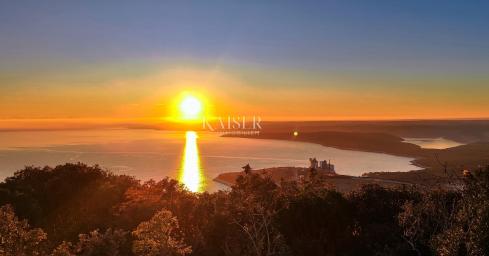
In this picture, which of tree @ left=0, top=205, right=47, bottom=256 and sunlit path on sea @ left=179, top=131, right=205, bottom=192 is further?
sunlit path on sea @ left=179, top=131, right=205, bottom=192

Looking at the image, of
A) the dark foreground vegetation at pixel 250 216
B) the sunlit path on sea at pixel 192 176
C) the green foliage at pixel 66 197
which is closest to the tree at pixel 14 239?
the dark foreground vegetation at pixel 250 216

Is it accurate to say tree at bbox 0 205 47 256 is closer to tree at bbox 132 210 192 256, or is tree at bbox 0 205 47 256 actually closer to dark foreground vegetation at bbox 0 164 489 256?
dark foreground vegetation at bbox 0 164 489 256

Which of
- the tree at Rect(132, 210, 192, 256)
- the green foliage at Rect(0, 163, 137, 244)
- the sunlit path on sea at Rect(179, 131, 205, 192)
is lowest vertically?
the sunlit path on sea at Rect(179, 131, 205, 192)

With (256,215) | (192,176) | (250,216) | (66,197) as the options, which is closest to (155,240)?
(250,216)

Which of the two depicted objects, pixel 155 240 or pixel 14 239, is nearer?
pixel 14 239

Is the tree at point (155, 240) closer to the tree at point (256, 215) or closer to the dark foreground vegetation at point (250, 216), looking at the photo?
the dark foreground vegetation at point (250, 216)

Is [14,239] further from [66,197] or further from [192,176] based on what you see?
[192,176]

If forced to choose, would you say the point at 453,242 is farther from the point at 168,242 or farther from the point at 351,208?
the point at 351,208

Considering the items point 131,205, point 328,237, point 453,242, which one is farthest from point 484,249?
point 131,205

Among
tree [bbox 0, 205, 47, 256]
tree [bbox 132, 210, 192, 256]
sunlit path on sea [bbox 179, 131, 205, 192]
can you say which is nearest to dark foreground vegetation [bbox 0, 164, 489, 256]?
tree [bbox 132, 210, 192, 256]
